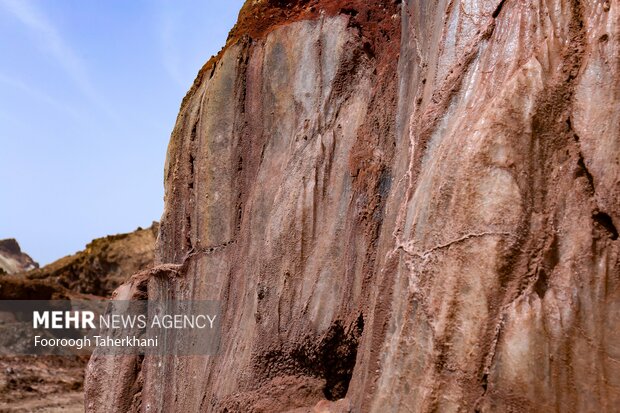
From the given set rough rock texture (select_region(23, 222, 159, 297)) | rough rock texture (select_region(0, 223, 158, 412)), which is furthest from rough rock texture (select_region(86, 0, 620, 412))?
rough rock texture (select_region(23, 222, 159, 297))

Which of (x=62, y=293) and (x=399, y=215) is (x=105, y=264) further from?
(x=399, y=215)

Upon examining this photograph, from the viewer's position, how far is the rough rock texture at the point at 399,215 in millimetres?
4207

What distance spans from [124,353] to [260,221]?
7.91 ft

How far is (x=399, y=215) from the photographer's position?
203 inches

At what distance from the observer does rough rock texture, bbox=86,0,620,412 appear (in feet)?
13.8

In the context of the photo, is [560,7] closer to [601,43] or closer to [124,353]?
[601,43]

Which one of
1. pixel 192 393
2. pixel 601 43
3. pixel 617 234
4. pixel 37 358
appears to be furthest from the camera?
pixel 37 358

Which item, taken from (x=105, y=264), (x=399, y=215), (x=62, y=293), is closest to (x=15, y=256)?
(x=105, y=264)

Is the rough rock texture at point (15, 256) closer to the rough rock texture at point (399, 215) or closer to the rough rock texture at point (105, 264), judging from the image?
the rough rock texture at point (105, 264)

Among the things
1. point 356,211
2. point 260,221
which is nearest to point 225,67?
point 260,221

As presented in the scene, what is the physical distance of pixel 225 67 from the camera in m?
8.02

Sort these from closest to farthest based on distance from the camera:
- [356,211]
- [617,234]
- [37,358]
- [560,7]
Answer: [617,234] → [560,7] → [356,211] → [37,358]

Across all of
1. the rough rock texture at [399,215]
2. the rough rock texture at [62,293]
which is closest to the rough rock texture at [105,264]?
the rough rock texture at [62,293]

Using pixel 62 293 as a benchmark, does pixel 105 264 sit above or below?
above
